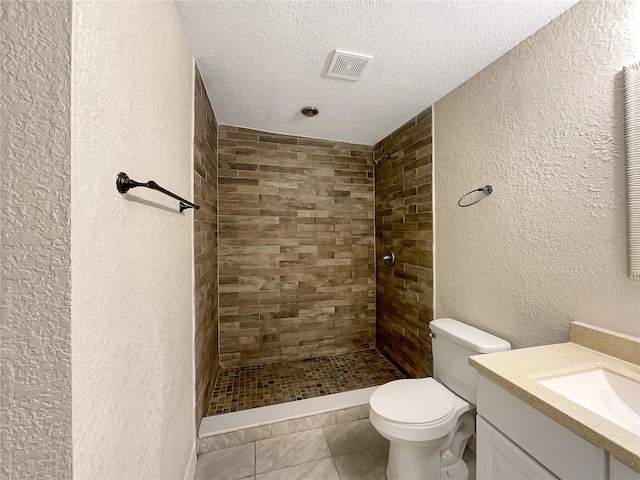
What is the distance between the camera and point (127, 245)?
67cm

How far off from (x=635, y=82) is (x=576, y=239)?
58 cm

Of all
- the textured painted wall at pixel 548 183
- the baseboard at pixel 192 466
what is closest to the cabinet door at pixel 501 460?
the textured painted wall at pixel 548 183

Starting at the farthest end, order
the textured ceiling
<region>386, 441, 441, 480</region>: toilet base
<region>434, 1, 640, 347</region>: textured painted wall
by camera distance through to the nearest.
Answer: <region>386, 441, 441, 480</region>: toilet base < the textured ceiling < <region>434, 1, 640, 347</region>: textured painted wall

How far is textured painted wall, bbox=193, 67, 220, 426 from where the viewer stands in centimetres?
147

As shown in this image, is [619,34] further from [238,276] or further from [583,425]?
[238,276]

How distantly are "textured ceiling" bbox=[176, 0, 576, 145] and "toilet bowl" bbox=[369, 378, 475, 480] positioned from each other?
1.84 m

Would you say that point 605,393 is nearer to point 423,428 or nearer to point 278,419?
point 423,428

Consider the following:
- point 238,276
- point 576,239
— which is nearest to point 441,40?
point 576,239

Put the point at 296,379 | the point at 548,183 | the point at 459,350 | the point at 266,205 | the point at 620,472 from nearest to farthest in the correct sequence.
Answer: the point at 620,472, the point at 548,183, the point at 459,350, the point at 296,379, the point at 266,205

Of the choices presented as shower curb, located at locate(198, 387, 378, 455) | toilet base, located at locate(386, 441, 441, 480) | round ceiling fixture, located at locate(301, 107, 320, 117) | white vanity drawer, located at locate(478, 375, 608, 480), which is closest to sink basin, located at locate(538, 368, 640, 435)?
white vanity drawer, located at locate(478, 375, 608, 480)

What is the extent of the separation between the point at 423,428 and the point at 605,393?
2.21ft

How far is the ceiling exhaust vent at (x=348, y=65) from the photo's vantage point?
132cm

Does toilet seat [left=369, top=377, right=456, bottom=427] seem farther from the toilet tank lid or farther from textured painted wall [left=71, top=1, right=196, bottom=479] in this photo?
textured painted wall [left=71, top=1, right=196, bottom=479]

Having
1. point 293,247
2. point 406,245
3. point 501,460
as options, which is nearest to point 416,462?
point 501,460
